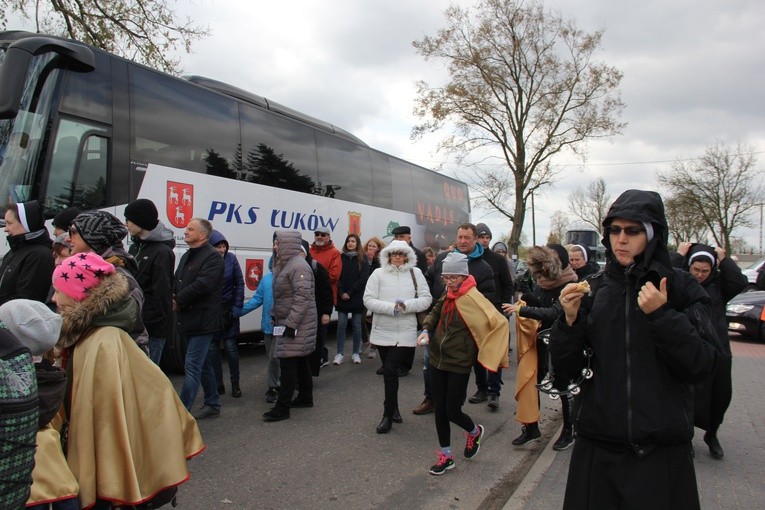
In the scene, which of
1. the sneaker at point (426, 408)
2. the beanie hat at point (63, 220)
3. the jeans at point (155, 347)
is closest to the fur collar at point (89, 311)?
the jeans at point (155, 347)

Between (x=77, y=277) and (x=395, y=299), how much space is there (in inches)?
128

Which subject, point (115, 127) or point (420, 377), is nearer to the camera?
point (115, 127)

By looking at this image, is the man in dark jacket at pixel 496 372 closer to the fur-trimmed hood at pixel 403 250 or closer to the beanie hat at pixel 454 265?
the fur-trimmed hood at pixel 403 250

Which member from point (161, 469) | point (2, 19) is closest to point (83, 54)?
point (161, 469)

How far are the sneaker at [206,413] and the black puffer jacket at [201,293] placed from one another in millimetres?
925

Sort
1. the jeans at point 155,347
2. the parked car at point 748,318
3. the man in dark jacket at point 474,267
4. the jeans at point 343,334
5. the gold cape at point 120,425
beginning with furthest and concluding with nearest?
the parked car at point 748,318 → the jeans at point 343,334 → the man in dark jacket at point 474,267 → the jeans at point 155,347 → the gold cape at point 120,425

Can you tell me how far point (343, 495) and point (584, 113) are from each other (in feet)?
90.2

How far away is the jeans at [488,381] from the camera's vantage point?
6129mm

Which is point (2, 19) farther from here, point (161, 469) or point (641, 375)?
point (641, 375)

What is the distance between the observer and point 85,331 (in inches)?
97.6

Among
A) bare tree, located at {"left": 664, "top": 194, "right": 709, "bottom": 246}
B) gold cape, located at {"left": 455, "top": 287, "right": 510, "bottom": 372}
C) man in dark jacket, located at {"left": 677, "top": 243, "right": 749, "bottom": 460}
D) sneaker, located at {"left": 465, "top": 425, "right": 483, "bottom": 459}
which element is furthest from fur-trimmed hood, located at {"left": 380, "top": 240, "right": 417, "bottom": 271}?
bare tree, located at {"left": 664, "top": 194, "right": 709, "bottom": 246}

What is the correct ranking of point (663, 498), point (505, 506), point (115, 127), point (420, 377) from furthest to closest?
1. point (420, 377)
2. point (115, 127)
3. point (505, 506)
4. point (663, 498)

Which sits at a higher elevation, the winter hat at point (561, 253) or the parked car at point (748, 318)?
the winter hat at point (561, 253)

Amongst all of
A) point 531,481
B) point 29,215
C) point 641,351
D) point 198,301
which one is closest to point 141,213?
point 29,215
